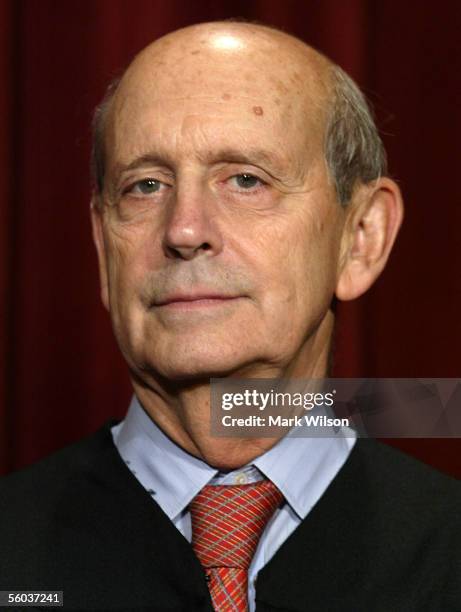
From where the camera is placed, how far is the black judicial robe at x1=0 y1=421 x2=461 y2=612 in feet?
4.30

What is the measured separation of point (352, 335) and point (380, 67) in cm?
47

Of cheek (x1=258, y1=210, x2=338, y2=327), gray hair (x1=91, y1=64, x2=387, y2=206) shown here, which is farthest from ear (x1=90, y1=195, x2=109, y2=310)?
cheek (x1=258, y1=210, x2=338, y2=327)

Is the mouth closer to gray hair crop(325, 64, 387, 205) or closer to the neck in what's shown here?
the neck

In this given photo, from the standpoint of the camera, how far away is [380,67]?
191 cm

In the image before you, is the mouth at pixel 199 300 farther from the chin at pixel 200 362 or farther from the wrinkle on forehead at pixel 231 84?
the wrinkle on forehead at pixel 231 84

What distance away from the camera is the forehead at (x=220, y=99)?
4.45 feet

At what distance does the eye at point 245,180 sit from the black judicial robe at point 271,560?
395 mm

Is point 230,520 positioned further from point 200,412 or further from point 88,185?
point 88,185

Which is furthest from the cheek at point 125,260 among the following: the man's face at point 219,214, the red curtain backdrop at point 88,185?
the red curtain backdrop at point 88,185

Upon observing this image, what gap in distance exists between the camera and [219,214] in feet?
4.42

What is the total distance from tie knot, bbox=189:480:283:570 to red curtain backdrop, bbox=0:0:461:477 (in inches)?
23.1

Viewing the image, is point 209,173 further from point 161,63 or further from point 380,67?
point 380,67

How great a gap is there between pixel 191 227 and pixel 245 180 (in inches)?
4.8

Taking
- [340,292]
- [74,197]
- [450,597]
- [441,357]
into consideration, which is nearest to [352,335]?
[441,357]
